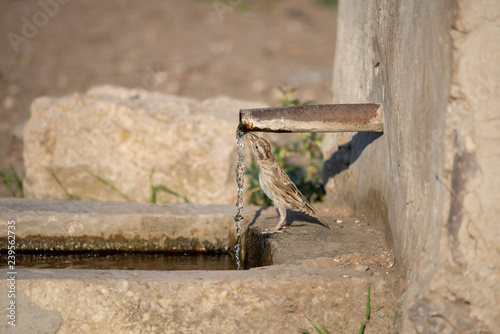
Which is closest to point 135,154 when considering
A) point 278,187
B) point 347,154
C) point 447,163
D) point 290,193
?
point 278,187

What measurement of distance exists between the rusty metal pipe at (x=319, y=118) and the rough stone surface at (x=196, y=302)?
1053 millimetres

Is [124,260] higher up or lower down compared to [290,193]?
lower down

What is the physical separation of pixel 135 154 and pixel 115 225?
1586mm

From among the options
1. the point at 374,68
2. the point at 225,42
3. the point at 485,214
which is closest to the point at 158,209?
the point at 374,68

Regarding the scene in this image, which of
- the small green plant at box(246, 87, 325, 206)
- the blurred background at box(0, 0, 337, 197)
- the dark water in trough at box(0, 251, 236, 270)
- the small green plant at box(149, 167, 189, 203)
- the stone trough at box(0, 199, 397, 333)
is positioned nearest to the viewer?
the stone trough at box(0, 199, 397, 333)

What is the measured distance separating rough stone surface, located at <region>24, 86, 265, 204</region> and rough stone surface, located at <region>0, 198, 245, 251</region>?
1.20m

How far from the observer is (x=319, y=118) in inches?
152

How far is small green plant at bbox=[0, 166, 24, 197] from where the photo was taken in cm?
655

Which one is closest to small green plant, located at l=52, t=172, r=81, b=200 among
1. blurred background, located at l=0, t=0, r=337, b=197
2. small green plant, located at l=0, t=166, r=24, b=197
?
small green plant, located at l=0, t=166, r=24, b=197

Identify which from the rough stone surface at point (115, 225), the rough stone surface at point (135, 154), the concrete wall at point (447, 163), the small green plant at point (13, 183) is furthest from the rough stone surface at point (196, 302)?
the small green plant at point (13, 183)

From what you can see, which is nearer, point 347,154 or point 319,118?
point 319,118

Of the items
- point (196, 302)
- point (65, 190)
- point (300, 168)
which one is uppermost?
point (300, 168)

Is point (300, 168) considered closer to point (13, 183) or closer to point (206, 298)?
point (13, 183)

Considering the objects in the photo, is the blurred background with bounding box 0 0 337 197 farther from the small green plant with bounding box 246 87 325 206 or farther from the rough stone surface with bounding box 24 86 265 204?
the small green plant with bounding box 246 87 325 206
